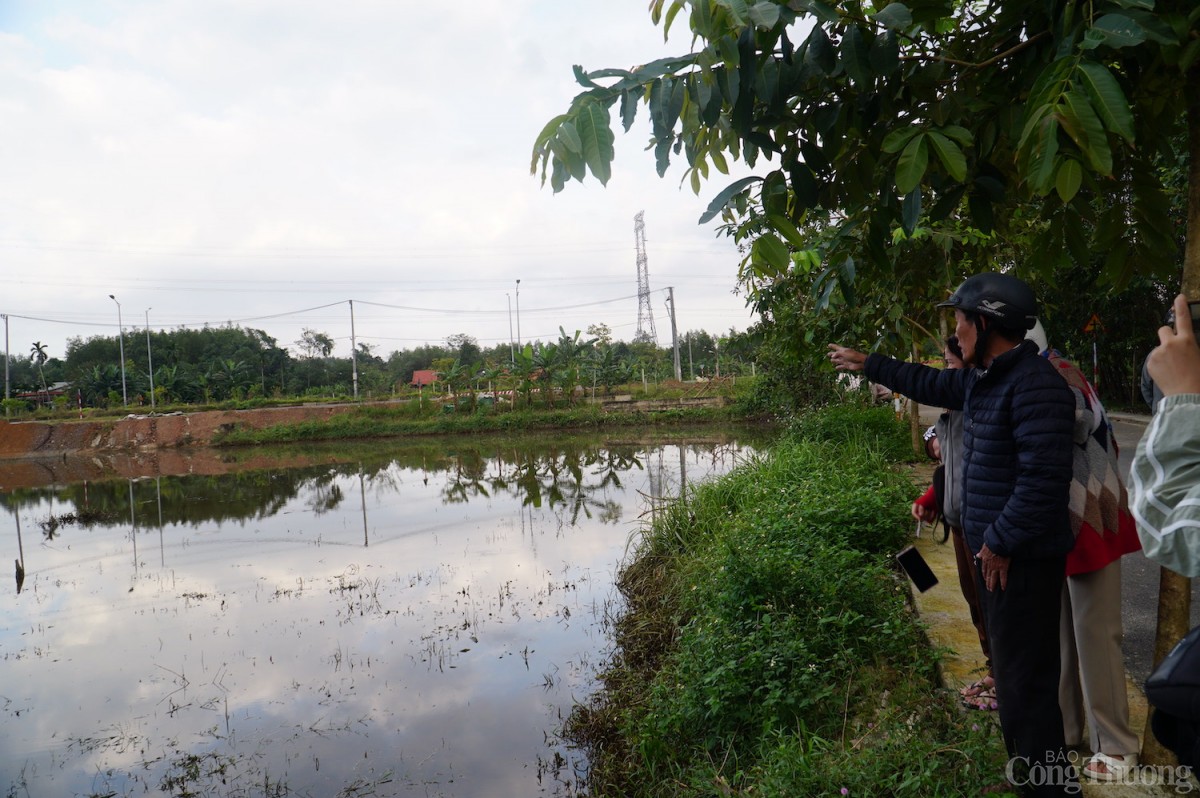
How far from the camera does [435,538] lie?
31.4 ft

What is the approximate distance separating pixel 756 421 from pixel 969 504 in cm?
2059

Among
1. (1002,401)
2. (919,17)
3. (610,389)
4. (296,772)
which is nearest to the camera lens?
(919,17)

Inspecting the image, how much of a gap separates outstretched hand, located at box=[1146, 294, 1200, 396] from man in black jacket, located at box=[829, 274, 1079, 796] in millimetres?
686

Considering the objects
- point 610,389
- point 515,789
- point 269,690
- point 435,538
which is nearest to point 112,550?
point 435,538

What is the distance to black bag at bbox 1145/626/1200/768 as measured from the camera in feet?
3.59

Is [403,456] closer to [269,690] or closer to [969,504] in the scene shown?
[269,690]

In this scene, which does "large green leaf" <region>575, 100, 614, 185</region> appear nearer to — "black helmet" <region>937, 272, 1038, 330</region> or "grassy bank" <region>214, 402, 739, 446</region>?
"black helmet" <region>937, 272, 1038, 330</region>

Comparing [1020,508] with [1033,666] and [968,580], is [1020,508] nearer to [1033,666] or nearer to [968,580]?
[1033,666]

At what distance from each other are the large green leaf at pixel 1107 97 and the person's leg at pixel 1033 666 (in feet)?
3.92

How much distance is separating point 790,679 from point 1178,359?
7.08 ft

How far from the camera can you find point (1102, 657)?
6.99 feet

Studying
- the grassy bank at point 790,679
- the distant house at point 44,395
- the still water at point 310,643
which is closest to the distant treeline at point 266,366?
the distant house at point 44,395

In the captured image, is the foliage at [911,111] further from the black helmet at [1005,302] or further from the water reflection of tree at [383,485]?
the water reflection of tree at [383,485]


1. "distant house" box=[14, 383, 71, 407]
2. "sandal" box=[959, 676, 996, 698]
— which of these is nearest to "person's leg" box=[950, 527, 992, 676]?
"sandal" box=[959, 676, 996, 698]
